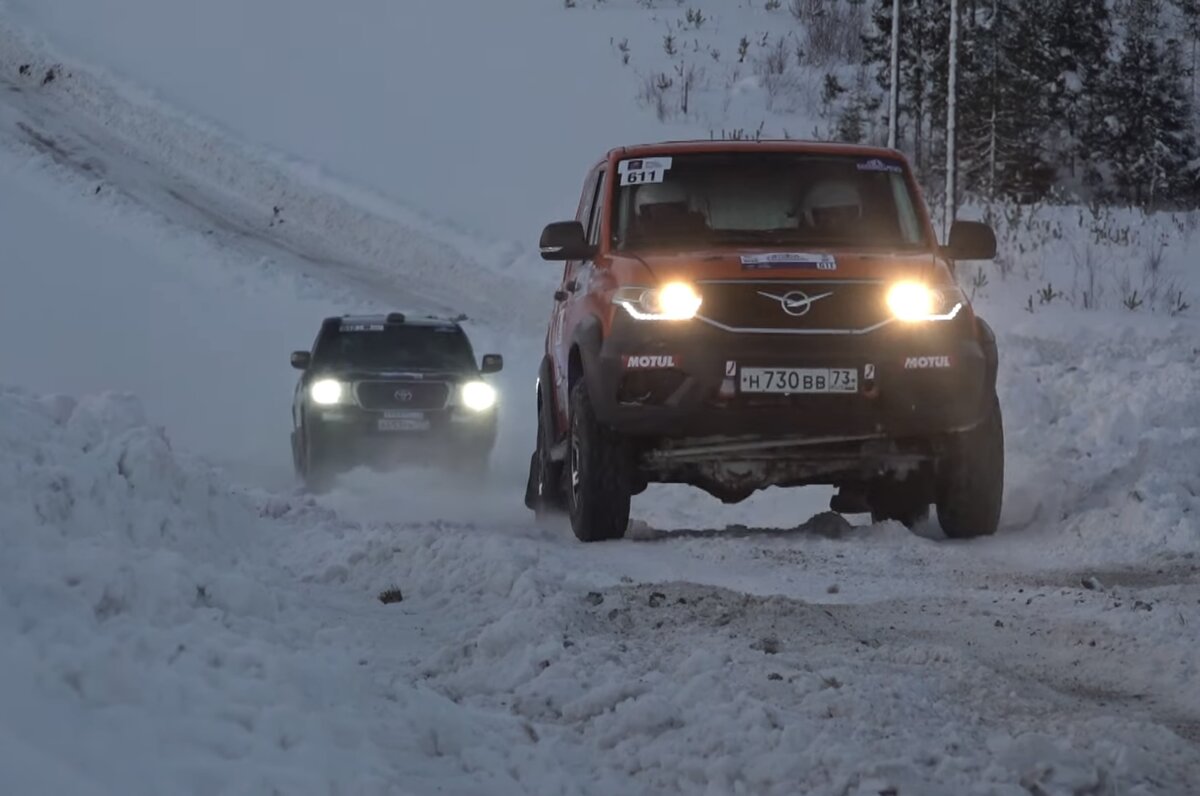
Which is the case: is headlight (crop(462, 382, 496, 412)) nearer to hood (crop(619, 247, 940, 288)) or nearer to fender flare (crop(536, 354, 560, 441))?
fender flare (crop(536, 354, 560, 441))

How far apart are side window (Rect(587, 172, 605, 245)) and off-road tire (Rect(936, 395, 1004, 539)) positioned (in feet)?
7.30

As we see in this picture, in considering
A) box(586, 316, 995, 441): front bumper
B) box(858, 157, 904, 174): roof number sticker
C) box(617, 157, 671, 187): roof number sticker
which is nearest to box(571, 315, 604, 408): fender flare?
box(586, 316, 995, 441): front bumper

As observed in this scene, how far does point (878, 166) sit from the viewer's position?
1003 centimetres

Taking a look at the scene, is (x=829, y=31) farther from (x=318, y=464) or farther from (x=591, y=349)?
(x=591, y=349)

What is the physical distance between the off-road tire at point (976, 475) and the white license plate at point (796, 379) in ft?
2.59

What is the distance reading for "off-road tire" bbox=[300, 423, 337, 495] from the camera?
1407 cm

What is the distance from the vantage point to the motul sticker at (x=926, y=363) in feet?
29.4

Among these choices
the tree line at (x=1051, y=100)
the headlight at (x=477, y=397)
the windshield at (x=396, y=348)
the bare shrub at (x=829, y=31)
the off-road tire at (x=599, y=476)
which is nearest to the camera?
the off-road tire at (x=599, y=476)

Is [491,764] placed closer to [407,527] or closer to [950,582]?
[950,582]

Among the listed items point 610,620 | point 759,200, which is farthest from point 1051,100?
point 610,620

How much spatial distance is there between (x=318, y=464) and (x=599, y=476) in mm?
5405

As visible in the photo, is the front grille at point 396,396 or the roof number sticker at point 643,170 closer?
the roof number sticker at point 643,170

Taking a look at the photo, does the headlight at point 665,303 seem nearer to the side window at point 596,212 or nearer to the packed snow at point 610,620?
the side window at point 596,212

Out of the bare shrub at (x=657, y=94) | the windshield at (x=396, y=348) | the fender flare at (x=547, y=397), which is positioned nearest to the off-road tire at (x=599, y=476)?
the fender flare at (x=547, y=397)
